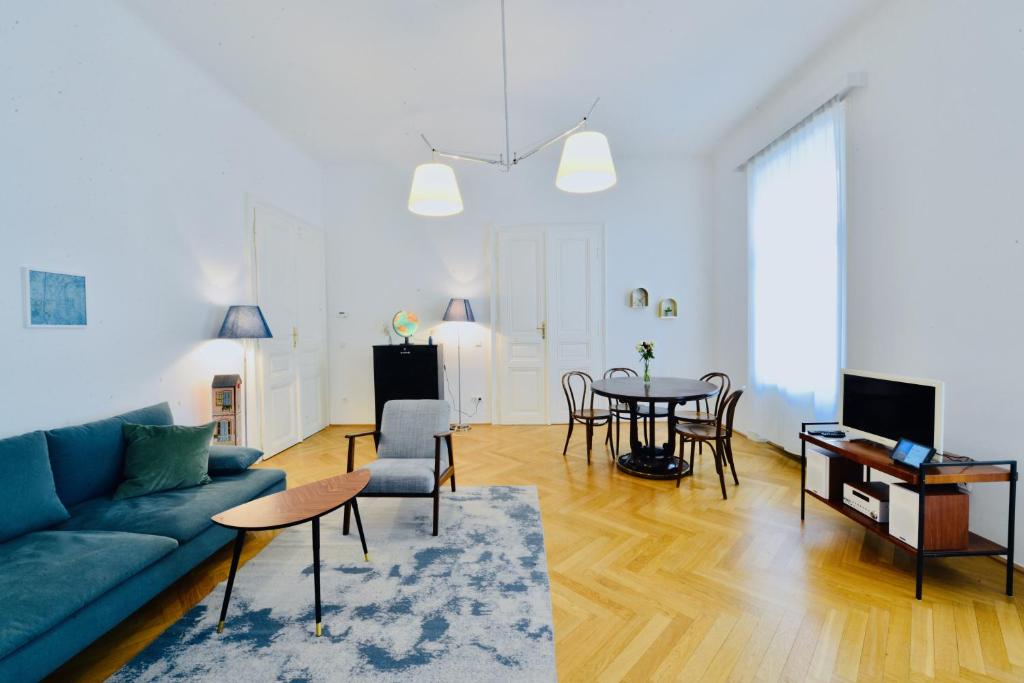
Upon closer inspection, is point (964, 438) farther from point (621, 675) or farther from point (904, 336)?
point (621, 675)

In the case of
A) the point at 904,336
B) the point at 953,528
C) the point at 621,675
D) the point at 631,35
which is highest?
the point at 631,35

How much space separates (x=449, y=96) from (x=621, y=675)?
14.4 ft

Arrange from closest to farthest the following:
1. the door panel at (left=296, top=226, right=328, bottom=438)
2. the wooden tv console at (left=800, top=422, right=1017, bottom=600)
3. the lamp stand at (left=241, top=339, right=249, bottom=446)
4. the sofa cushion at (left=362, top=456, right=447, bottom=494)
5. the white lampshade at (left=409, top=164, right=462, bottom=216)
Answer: the wooden tv console at (left=800, top=422, right=1017, bottom=600) → the sofa cushion at (left=362, top=456, right=447, bottom=494) → the white lampshade at (left=409, top=164, right=462, bottom=216) → the lamp stand at (left=241, top=339, right=249, bottom=446) → the door panel at (left=296, top=226, right=328, bottom=438)

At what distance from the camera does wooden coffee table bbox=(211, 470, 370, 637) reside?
1.92 meters

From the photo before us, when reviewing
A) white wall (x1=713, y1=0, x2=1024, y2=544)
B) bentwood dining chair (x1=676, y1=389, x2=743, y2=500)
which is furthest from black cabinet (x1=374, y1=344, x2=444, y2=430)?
white wall (x1=713, y1=0, x2=1024, y2=544)

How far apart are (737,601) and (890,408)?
145 centimetres

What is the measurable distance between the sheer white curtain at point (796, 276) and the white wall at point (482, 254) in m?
1.07

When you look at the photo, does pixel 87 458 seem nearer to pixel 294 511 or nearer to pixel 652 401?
pixel 294 511

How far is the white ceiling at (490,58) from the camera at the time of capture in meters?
3.02

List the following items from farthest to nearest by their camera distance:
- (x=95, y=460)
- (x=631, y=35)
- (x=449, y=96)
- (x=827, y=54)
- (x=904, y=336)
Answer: (x=449, y=96) < (x=827, y=54) < (x=631, y=35) < (x=904, y=336) < (x=95, y=460)

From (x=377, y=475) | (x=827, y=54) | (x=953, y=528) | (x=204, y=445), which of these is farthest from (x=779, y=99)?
(x=204, y=445)

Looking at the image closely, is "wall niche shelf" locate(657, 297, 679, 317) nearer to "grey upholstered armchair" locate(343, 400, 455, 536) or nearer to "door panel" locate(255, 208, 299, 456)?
"grey upholstered armchair" locate(343, 400, 455, 536)

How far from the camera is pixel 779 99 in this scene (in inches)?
167

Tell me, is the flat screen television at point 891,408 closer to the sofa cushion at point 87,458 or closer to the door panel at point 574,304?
the door panel at point 574,304
